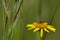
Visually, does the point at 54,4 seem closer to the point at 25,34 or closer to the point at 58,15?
the point at 58,15

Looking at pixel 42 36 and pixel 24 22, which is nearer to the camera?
pixel 42 36

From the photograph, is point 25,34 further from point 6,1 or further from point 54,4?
point 6,1

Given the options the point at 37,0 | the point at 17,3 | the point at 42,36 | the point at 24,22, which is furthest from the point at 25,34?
the point at 17,3

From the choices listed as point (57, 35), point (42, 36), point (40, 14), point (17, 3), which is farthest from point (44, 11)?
point (17, 3)

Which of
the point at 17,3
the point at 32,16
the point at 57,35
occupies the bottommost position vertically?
the point at 57,35

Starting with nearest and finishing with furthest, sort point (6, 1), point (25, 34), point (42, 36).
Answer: point (6, 1) < point (42, 36) < point (25, 34)

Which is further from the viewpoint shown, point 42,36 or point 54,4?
point 54,4

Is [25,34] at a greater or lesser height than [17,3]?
lesser

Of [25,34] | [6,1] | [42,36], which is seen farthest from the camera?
[25,34]

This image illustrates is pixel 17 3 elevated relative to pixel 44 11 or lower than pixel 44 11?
elevated
